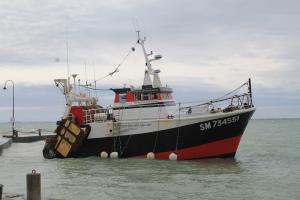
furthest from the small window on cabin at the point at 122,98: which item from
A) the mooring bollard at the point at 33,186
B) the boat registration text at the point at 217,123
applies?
the mooring bollard at the point at 33,186

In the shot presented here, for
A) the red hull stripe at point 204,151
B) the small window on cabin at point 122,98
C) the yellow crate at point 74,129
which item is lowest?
the red hull stripe at point 204,151

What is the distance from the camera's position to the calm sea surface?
54.7 ft

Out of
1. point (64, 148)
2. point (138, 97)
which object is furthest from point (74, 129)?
point (138, 97)

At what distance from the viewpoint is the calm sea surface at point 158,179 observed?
16.7 meters

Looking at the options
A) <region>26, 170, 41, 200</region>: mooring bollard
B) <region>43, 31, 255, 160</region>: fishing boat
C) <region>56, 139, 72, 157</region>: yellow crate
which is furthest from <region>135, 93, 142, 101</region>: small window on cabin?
<region>26, 170, 41, 200</region>: mooring bollard

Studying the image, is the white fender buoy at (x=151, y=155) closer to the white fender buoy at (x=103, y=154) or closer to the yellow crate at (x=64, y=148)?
the white fender buoy at (x=103, y=154)

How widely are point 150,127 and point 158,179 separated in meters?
5.55

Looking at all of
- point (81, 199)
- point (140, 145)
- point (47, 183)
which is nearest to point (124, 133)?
point (140, 145)

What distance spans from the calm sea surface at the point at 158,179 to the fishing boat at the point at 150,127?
703 mm

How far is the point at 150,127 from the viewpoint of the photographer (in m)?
25.0

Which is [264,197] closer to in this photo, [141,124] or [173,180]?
[173,180]

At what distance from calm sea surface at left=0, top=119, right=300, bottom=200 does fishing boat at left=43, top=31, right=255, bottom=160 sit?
0.70m

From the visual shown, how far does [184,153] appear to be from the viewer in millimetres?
24656

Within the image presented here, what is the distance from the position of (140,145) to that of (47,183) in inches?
280
